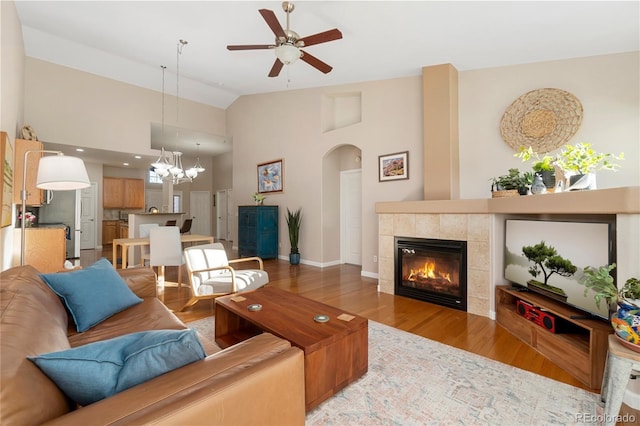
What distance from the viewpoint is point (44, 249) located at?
3895 millimetres

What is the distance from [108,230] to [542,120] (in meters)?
10.2

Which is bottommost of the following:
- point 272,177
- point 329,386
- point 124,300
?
point 329,386

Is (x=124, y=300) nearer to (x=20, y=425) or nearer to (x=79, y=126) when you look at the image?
(x=20, y=425)

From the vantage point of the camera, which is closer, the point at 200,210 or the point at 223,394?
the point at 223,394

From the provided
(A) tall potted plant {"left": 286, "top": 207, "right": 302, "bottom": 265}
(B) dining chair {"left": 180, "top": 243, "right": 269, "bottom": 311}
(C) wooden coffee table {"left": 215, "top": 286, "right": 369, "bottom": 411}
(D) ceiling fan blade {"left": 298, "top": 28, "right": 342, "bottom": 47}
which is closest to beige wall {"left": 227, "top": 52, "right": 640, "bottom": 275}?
(A) tall potted plant {"left": 286, "top": 207, "right": 302, "bottom": 265}

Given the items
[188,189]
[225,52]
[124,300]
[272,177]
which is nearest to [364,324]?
[124,300]

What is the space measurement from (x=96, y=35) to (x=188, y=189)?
6938 mm

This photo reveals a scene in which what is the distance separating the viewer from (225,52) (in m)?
4.48

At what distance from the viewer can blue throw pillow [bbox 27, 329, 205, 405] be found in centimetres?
85

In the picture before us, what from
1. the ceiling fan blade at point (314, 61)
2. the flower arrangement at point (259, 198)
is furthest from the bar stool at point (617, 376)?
the flower arrangement at point (259, 198)

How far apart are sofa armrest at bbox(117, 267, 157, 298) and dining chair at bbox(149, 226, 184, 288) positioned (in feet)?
5.21

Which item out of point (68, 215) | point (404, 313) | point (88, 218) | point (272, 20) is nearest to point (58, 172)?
point (272, 20)

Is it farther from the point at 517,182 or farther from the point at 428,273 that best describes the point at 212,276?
the point at 517,182

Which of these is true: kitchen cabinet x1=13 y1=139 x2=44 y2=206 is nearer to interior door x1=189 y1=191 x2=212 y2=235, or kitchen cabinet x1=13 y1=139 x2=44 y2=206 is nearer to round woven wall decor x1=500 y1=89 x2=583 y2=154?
round woven wall decor x1=500 y1=89 x2=583 y2=154
